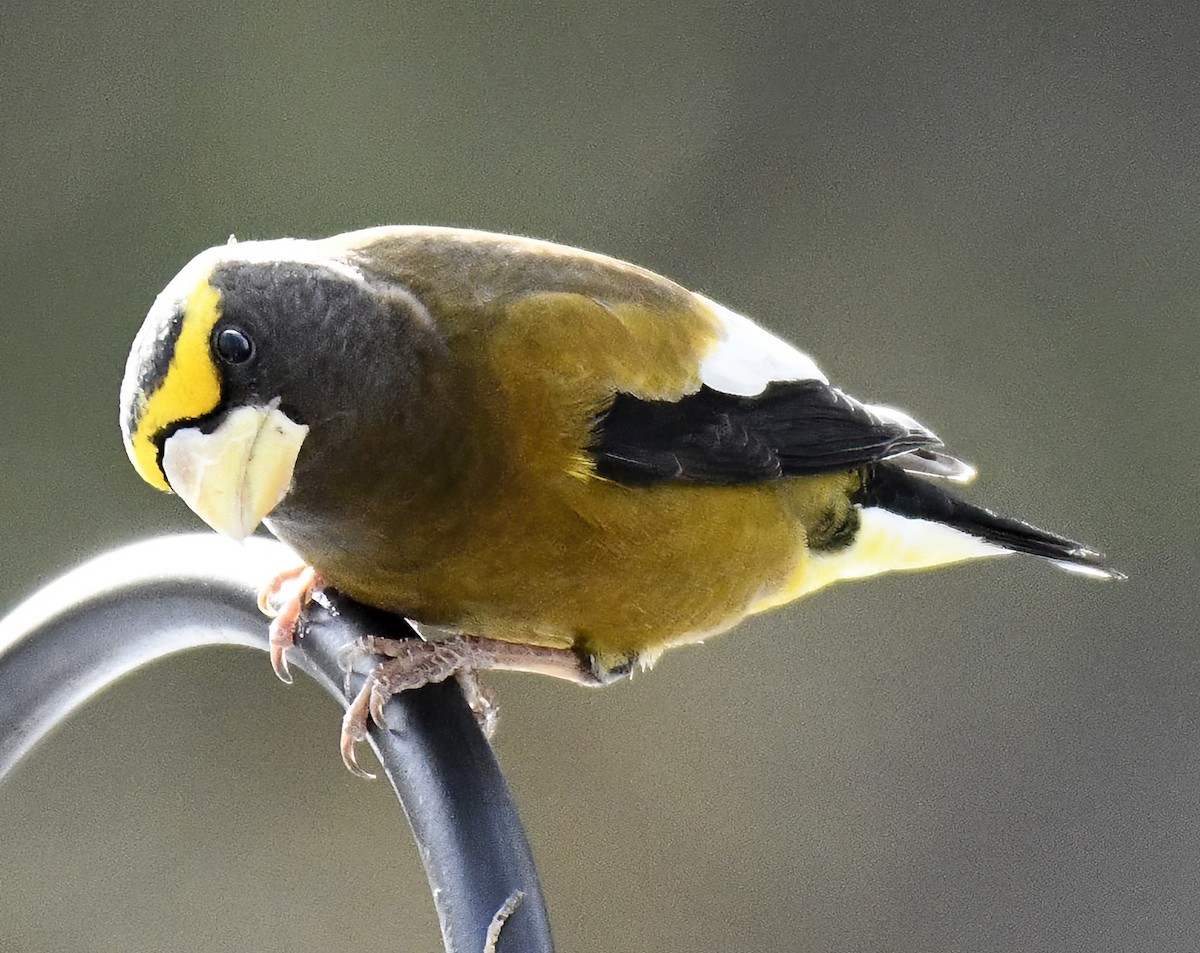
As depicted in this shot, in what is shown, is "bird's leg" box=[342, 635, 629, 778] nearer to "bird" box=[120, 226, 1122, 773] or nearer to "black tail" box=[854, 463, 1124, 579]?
"bird" box=[120, 226, 1122, 773]

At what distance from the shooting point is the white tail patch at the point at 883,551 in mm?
1979

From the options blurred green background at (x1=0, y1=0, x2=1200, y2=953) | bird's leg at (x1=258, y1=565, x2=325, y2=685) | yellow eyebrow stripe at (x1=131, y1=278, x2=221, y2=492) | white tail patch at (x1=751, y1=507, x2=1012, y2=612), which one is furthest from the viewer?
blurred green background at (x1=0, y1=0, x2=1200, y2=953)

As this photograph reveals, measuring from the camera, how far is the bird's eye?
1.37 metres

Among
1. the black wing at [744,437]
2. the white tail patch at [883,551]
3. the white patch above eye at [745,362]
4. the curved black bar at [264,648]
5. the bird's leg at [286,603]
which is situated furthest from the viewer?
the white tail patch at [883,551]

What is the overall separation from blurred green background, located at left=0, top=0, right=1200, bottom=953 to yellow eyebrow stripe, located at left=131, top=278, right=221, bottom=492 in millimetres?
2229

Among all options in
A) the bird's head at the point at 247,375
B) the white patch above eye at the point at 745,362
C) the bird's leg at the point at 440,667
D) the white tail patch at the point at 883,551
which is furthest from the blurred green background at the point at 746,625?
the bird's head at the point at 247,375

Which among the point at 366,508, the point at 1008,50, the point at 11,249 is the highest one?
the point at 1008,50

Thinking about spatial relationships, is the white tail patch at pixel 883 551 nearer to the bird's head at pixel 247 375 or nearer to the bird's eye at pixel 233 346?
the bird's head at pixel 247 375

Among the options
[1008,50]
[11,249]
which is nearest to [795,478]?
[11,249]

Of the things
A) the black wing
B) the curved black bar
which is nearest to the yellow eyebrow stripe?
the curved black bar

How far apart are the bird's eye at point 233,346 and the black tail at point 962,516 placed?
3.10 ft

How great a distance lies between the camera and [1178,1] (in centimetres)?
429

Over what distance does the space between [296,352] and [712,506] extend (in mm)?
548

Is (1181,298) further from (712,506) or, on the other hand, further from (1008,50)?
(712,506)
